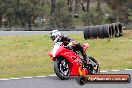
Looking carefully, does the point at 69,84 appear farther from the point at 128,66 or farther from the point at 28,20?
the point at 28,20

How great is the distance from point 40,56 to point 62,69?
606 centimetres

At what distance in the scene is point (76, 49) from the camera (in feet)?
37.3

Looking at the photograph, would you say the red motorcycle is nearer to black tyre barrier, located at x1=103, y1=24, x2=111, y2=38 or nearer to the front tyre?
the front tyre

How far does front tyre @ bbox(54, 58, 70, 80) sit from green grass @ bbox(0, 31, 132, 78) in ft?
5.59

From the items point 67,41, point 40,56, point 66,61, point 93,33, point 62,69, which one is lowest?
point 93,33

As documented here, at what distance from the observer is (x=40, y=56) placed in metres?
17.3

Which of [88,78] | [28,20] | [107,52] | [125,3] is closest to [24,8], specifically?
[28,20]

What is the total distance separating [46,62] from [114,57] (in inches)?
108

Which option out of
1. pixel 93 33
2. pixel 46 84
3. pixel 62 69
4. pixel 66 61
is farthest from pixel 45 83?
pixel 93 33

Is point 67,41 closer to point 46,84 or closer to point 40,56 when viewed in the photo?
point 46,84

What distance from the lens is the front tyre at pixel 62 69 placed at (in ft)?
37.0

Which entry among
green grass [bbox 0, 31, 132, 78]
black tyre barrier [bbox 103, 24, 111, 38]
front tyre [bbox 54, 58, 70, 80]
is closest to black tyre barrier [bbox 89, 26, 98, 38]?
black tyre barrier [bbox 103, 24, 111, 38]

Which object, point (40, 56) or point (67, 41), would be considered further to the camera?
point (40, 56)

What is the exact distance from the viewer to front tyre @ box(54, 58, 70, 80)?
37.0ft
